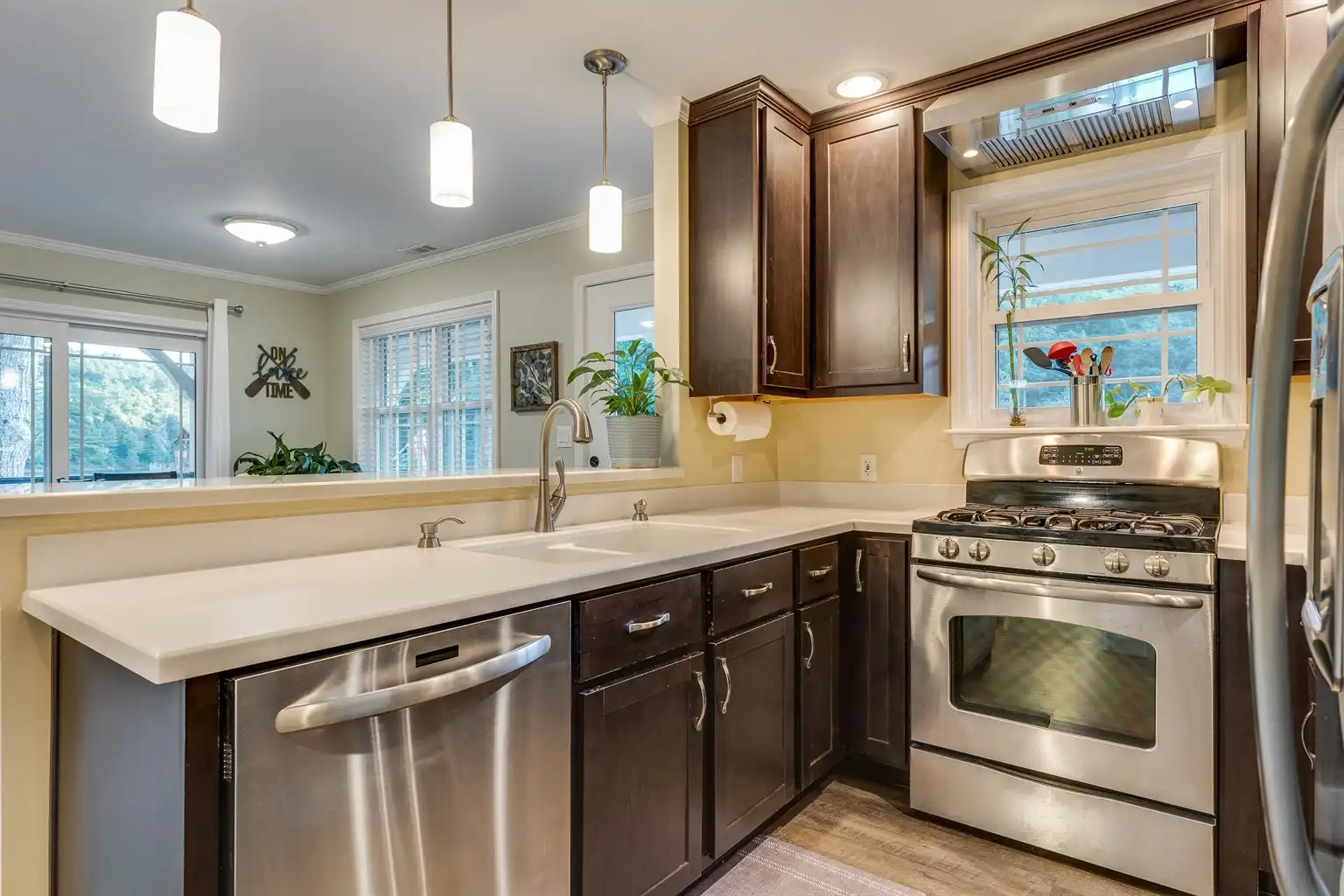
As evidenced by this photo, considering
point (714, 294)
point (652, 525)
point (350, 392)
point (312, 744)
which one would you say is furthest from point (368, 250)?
point (312, 744)

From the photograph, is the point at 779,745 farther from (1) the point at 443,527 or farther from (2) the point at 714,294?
(2) the point at 714,294

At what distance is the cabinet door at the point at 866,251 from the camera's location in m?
2.61

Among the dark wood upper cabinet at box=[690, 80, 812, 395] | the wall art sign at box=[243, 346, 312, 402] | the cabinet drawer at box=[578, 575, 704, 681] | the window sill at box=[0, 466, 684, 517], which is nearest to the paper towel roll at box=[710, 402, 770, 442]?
the dark wood upper cabinet at box=[690, 80, 812, 395]

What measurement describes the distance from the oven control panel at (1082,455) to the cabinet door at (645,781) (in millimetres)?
1439

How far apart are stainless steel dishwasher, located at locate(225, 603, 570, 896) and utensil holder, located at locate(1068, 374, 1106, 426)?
1.92 metres

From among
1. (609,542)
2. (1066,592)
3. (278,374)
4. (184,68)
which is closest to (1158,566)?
(1066,592)

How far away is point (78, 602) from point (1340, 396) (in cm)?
166

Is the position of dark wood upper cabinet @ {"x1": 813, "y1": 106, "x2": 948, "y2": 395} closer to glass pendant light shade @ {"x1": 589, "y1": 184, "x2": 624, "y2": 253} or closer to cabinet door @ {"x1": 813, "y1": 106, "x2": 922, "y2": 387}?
cabinet door @ {"x1": 813, "y1": 106, "x2": 922, "y2": 387}

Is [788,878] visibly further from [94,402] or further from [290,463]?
[94,402]

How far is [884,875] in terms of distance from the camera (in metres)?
1.94

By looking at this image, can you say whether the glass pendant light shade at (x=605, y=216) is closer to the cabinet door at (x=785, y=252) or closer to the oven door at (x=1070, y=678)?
the cabinet door at (x=785, y=252)

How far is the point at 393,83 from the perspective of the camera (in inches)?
104

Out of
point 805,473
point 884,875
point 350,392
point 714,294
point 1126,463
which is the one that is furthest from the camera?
point 350,392

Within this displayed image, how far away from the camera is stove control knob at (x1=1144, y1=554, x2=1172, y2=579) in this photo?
182 centimetres
